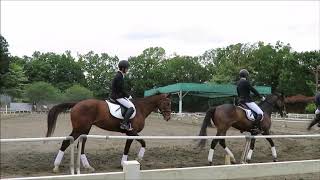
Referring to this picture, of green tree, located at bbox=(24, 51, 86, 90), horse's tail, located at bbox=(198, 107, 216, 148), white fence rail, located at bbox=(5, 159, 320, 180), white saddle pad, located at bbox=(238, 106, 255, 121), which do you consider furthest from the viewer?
green tree, located at bbox=(24, 51, 86, 90)

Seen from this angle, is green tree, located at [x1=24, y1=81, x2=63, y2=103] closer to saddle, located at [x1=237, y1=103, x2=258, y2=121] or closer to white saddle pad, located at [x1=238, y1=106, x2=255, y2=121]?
saddle, located at [x1=237, y1=103, x2=258, y2=121]

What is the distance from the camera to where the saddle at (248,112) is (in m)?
12.2

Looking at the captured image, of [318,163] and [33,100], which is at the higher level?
[318,163]

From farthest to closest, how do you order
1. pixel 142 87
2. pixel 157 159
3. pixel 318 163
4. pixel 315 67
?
pixel 142 87 < pixel 315 67 < pixel 157 159 < pixel 318 163

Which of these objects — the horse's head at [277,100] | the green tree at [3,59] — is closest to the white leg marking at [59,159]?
the horse's head at [277,100]

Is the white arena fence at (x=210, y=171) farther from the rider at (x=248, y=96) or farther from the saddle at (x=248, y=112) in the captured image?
the rider at (x=248, y=96)

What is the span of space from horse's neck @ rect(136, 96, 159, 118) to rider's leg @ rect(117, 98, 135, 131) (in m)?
0.47

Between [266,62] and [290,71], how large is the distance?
39.1 feet

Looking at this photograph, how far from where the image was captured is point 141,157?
432 inches

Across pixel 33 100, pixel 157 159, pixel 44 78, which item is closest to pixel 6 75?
pixel 33 100

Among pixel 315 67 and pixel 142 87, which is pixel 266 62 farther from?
pixel 142 87

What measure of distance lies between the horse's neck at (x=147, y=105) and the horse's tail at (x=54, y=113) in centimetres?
174

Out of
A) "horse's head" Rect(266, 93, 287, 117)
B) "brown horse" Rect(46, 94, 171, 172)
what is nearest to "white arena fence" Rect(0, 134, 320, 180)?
"brown horse" Rect(46, 94, 171, 172)

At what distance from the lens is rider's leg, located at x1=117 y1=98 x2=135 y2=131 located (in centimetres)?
1087
